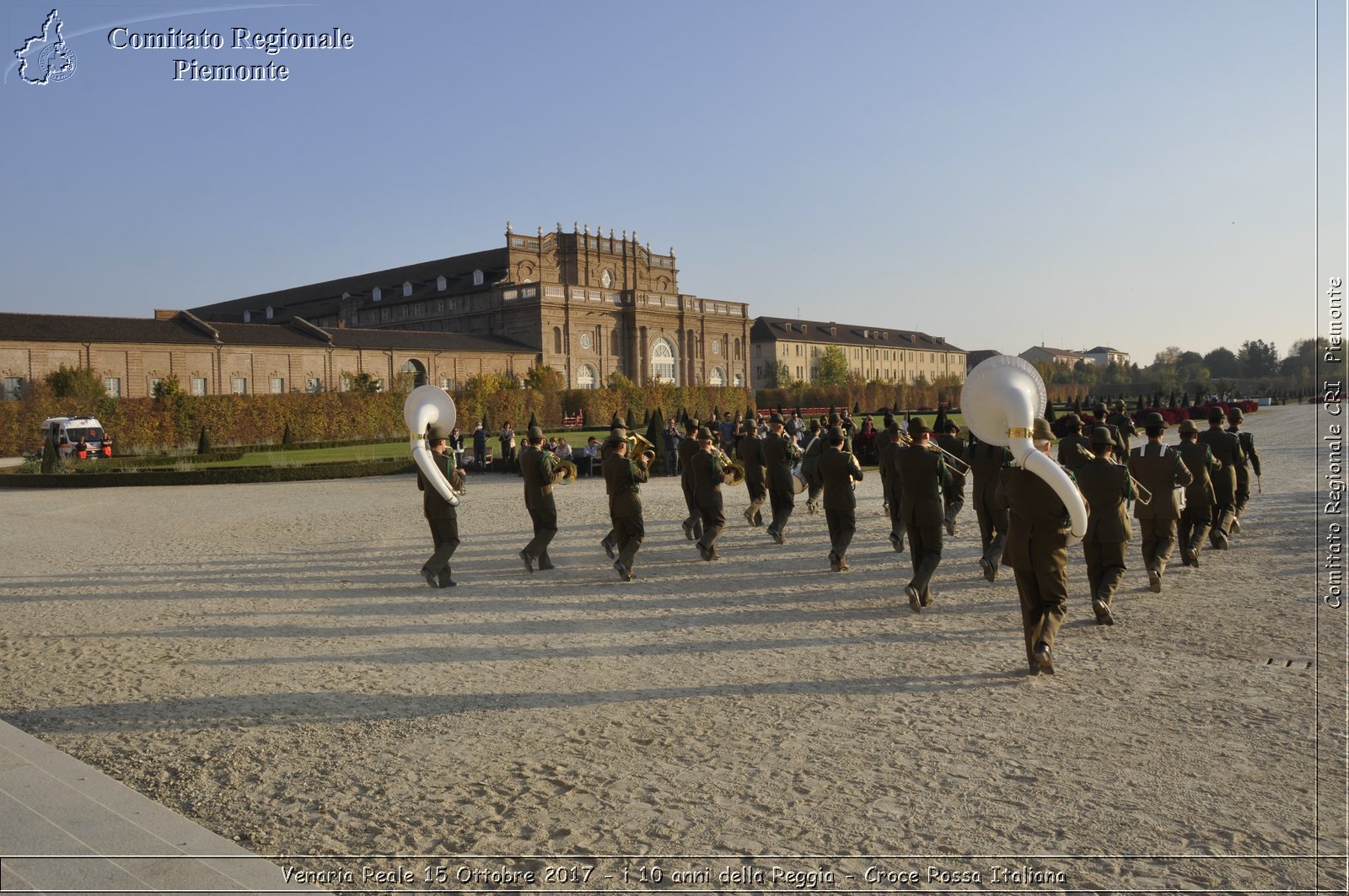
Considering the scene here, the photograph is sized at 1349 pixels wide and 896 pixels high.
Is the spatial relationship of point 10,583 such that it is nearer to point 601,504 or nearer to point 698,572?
point 698,572

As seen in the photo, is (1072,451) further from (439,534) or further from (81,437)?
(81,437)

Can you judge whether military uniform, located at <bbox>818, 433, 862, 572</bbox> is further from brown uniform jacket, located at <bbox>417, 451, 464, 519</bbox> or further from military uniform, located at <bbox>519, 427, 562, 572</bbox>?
brown uniform jacket, located at <bbox>417, 451, 464, 519</bbox>

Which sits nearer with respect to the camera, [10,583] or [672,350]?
[10,583]

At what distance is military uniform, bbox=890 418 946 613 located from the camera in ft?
28.9

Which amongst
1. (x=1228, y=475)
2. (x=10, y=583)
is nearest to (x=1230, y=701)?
(x=1228, y=475)

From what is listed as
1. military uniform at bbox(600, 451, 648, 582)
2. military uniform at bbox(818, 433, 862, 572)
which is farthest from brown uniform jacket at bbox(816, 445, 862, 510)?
military uniform at bbox(600, 451, 648, 582)

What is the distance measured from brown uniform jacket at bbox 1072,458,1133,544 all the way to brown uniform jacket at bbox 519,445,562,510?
5.48 m

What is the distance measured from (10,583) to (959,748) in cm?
1062

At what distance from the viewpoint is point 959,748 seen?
5246 millimetres

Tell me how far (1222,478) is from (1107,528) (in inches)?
163

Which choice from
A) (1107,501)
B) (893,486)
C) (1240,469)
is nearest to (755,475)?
(893,486)

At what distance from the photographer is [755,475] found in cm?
1459

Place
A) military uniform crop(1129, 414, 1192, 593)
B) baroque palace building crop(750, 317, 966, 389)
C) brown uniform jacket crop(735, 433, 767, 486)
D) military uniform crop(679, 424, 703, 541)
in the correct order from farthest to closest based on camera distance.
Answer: baroque palace building crop(750, 317, 966, 389) < brown uniform jacket crop(735, 433, 767, 486) < military uniform crop(679, 424, 703, 541) < military uniform crop(1129, 414, 1192, 593)

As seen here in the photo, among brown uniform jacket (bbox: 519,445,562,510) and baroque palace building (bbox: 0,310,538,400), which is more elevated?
baroque palace building (bbox: 0,310,538,400)
